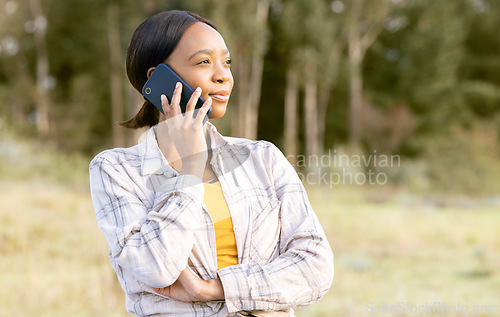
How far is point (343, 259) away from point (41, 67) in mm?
19453

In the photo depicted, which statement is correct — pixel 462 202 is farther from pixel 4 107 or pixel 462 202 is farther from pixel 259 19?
pixel 4 107

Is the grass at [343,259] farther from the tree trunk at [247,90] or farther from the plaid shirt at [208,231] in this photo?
the tree trunk at [247,90]

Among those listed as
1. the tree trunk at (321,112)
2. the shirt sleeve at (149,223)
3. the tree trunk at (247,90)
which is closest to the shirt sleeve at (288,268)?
the shirt sleeve at (149,223)

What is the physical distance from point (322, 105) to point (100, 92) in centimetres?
1036

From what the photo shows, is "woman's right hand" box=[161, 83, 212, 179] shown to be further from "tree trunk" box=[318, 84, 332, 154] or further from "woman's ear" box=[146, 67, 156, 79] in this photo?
"tree trunk" box=[318, 84, 332, 154]

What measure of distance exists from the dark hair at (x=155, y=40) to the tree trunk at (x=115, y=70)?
19406 mm

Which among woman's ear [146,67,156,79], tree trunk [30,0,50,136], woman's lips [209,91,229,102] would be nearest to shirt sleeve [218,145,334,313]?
woman's lips [209,91,229,102]

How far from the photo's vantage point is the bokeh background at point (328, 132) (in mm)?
5625

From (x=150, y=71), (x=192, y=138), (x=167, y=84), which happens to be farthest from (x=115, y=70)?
(x=192, y=138)

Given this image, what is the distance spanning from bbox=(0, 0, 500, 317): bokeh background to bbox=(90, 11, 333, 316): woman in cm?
316

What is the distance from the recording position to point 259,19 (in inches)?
785

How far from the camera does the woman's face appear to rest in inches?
65.4

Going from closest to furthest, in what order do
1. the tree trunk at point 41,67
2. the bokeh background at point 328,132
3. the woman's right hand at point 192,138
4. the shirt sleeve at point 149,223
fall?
the shirt sleeve at point 149,223 < the woman's right hand at point 192,138 < the bokeh background at point 328,132 < the tree trunk at point 41,67

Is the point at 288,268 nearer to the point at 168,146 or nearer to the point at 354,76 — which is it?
the point at 168,146
